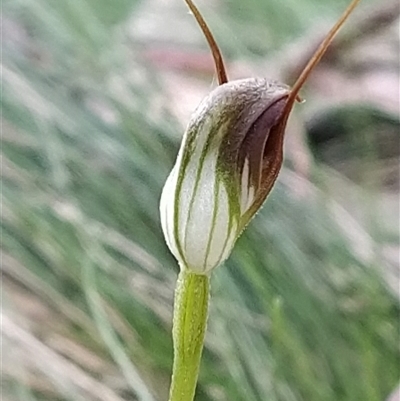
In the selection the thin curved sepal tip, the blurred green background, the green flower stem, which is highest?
the blurred green background

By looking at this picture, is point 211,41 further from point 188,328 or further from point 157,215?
point 157,215

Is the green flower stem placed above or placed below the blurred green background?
below

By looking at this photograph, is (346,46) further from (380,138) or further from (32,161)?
(32,161)

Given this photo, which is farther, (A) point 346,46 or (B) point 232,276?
(A) point 346,46

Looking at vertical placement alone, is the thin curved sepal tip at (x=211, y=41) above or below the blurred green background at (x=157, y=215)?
below

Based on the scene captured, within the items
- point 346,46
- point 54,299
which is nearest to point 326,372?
point 54,299

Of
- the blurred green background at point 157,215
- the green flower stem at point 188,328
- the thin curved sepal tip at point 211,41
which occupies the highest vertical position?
the blurred green background at point 157,215
